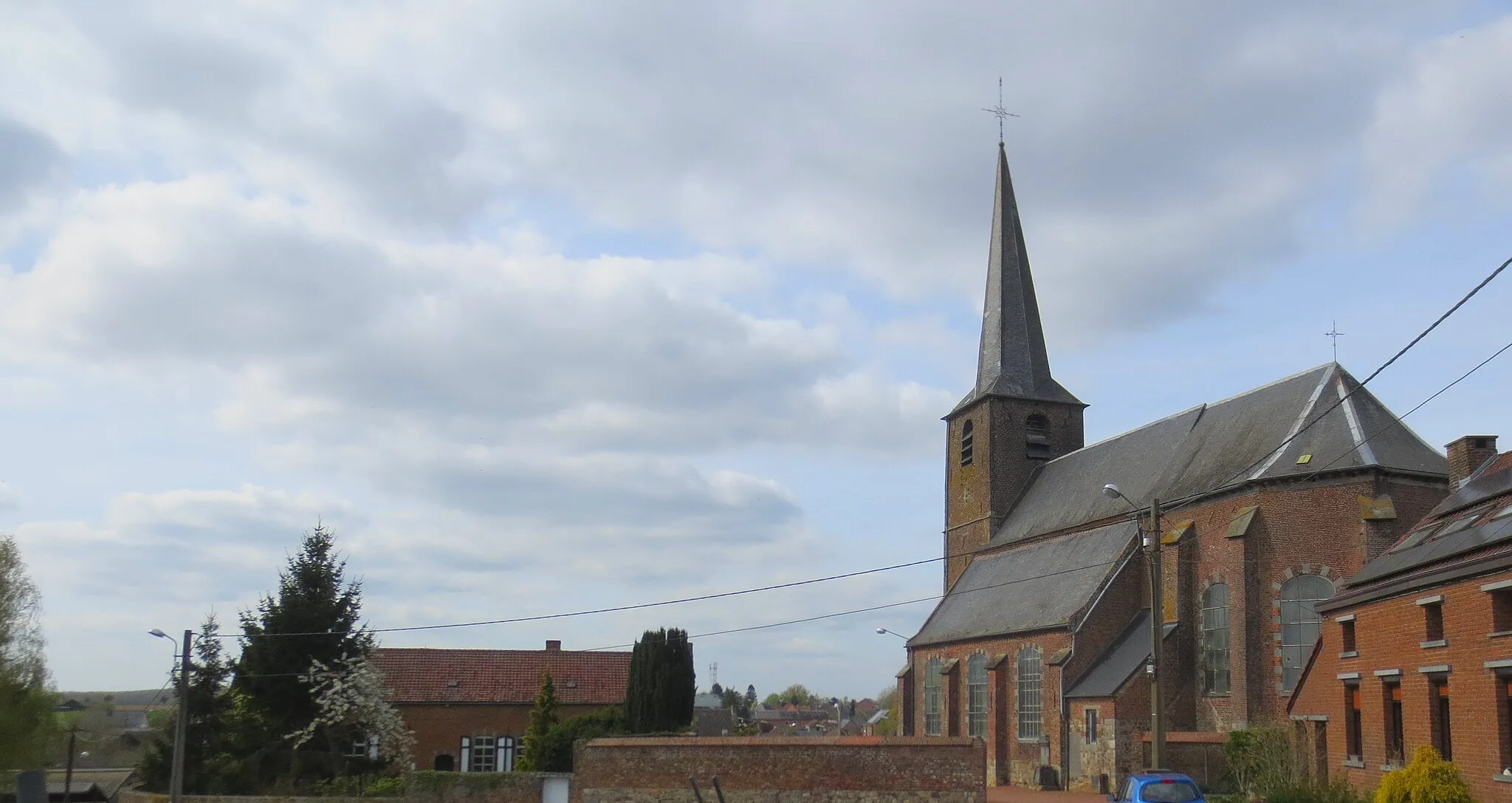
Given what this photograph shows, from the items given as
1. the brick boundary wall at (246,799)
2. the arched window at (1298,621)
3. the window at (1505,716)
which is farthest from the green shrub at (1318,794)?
the brick boundary wall at (246,799)

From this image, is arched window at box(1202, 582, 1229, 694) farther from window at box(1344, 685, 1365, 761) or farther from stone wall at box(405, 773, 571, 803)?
stone wall at box(405, 773, 571, 803)

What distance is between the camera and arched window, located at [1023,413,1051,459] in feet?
158

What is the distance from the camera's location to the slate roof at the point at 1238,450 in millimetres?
31625

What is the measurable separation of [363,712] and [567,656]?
577 inches

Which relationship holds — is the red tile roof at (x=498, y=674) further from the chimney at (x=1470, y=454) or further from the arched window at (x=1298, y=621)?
the chimney at (x=1470, y=454)

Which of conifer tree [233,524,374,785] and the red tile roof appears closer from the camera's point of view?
conifer tree [233,524,374,785]

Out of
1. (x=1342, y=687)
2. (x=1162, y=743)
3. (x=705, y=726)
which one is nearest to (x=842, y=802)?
(x=1162, y=743)

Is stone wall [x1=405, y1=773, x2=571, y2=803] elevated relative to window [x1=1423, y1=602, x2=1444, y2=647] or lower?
lower

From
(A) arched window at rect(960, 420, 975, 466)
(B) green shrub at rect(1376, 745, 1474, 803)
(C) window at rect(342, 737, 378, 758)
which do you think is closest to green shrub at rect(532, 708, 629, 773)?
(C) window at rect(342, 737, 378, 758)

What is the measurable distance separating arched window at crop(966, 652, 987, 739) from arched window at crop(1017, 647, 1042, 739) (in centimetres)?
197

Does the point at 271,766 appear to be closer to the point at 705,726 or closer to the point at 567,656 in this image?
the point at 567,656

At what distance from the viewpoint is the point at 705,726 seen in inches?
2783

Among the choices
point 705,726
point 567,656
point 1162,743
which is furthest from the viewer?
point 705,726

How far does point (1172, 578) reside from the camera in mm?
34594
